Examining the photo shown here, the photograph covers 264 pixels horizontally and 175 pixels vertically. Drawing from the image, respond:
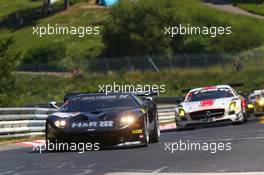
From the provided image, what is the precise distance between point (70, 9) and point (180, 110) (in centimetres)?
7070

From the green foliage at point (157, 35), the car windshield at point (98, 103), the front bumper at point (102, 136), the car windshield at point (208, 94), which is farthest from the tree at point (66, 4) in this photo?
the front bumper at point (102, 136)

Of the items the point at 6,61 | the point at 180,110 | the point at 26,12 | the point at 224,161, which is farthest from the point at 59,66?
the point at 224,161

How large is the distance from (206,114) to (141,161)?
10150 millimetres

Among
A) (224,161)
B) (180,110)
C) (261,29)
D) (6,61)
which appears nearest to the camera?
(224,161)

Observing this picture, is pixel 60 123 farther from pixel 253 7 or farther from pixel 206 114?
pixel 253 7

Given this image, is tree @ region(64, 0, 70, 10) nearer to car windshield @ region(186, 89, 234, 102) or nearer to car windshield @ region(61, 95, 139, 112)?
car windshield @ region(186, 89, 234, 102)

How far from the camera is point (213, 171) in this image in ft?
37.3

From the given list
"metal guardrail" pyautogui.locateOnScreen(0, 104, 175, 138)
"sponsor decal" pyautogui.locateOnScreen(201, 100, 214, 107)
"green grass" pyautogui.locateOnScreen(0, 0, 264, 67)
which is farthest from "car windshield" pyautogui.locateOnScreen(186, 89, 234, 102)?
"green grass" pyautogui.locateOnScreen(0, 0, 264, 67)

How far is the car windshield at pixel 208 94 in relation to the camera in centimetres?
2378

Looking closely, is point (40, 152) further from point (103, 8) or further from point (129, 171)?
point (103, 8)

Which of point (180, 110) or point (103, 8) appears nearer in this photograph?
point (180, 110)

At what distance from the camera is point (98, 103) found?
16625 millimetres

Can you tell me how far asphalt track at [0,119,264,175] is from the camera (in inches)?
466

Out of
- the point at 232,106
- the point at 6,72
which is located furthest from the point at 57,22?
the point at 232,106
